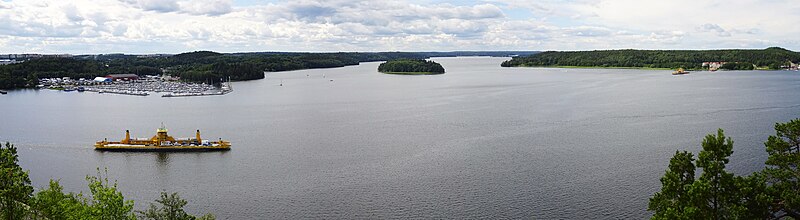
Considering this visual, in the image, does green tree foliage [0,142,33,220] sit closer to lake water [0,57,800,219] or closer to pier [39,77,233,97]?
lake water [0,57,800,219]

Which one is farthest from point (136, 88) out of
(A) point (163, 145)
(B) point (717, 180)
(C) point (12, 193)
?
(B) point (717, 180)

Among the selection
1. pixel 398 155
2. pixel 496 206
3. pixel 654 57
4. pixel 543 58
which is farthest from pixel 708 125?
pixel 543 58

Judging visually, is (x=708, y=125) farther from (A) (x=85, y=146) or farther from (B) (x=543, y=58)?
(B) (x=543, y=58)

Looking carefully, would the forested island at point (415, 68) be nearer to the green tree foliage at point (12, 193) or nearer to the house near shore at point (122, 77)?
the house near shore at point (122, 77)

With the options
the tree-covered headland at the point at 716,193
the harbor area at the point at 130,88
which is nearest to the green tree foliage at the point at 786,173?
the tree-covered headland at the point at 716,193

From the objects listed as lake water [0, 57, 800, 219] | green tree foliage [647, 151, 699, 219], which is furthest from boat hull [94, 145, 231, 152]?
green tree foliage [647, 151, 699, 219]

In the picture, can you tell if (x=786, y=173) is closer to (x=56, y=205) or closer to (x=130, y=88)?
(x=56, y=205)
